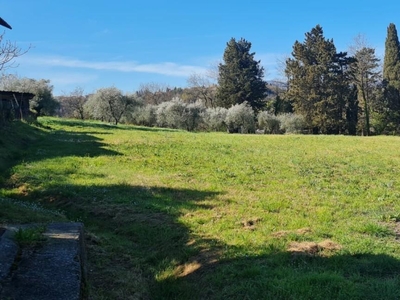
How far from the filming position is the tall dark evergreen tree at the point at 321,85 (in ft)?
189

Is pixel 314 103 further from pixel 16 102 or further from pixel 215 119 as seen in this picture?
pixel 16 102

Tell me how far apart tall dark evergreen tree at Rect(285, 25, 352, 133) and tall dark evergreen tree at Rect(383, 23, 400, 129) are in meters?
6.76

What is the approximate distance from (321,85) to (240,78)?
1691 centimetres

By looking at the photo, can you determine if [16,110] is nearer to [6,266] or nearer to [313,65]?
[6,266]

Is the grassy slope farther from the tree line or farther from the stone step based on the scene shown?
the tree line

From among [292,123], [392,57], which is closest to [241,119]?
[292,123]

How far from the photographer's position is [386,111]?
196ft

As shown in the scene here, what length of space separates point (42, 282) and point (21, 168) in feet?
35.5

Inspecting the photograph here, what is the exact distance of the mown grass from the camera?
17.3 ft

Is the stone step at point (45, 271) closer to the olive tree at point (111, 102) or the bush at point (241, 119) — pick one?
the olive tree at point (111, 102)

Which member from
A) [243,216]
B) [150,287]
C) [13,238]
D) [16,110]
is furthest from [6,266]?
[16,110]

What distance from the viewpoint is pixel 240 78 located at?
71.7 m

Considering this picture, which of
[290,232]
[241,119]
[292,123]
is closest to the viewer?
[290,232]

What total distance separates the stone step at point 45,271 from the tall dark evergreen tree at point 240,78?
2630 inches
